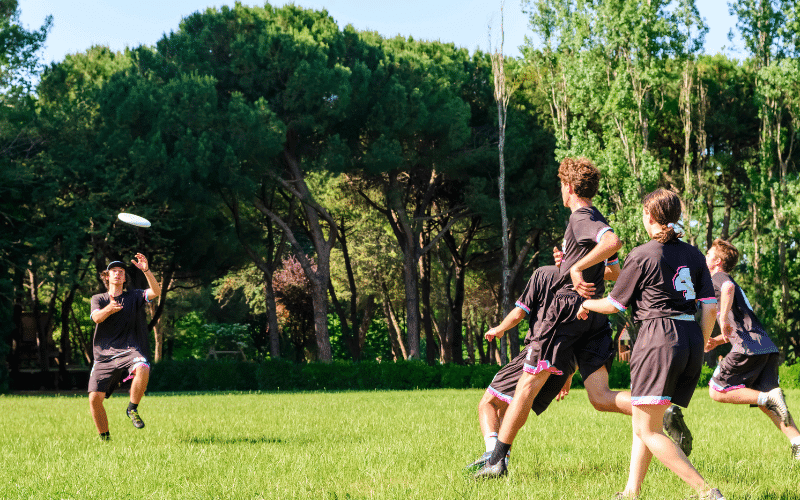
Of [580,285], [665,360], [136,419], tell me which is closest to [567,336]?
[580,285]

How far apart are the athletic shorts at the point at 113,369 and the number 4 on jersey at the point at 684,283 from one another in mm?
5741

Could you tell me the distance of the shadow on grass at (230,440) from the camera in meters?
8.23

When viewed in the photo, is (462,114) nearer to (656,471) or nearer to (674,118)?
(674,118)

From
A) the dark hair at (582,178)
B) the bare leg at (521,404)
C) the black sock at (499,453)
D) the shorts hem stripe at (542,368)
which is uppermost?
the dark hair at (582,178)

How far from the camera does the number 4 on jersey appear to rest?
4.36m

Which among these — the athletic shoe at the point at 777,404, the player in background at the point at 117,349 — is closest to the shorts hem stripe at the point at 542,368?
the athletic shoe at the point at 777,404

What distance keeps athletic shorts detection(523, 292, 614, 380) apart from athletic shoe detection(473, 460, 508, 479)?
0.68 m

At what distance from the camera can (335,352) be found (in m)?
50.8

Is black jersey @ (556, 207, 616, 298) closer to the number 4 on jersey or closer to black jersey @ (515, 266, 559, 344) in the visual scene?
black jersey @ (515, 266, 559, 344)

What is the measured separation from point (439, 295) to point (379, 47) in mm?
14546

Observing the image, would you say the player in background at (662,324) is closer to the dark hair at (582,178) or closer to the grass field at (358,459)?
the grass field at (358,459)

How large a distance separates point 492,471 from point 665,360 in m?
1.65

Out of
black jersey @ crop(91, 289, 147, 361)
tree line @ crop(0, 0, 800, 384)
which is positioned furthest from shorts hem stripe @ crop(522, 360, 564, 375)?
tree line @ crop(0, 0, 800, 384)

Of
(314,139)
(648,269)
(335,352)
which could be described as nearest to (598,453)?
(648,269)
